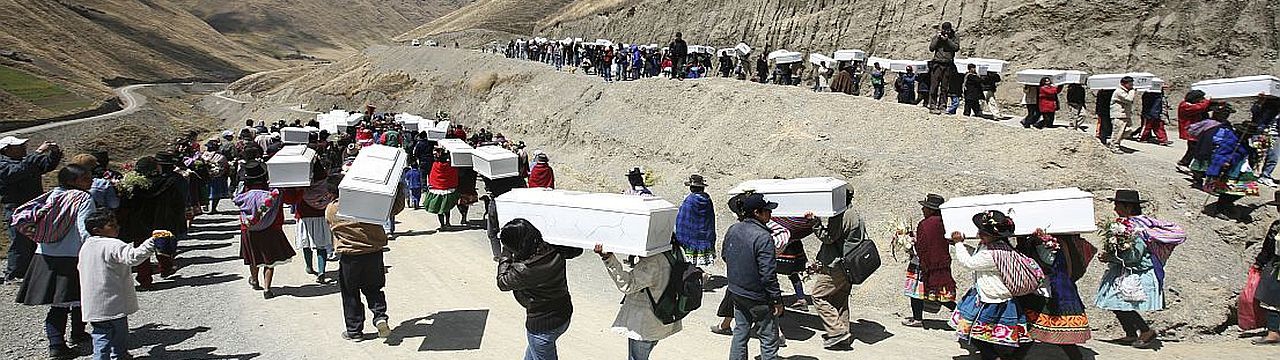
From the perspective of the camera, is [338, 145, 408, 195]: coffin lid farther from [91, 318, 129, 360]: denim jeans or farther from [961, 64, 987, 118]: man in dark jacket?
[961, 64, 987, 118]: man in dark jacket

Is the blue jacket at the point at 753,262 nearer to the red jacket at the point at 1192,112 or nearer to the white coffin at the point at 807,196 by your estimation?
the white coffin at the point at 807,196

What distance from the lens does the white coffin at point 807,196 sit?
6.95 m

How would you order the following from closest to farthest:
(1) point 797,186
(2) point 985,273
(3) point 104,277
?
(2) point 985,273
(3) point 104,277
(1) point 797,186

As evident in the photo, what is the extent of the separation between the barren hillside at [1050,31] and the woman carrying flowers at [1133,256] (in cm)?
1327

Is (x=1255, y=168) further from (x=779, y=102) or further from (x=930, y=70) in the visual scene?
(x=779, y=102)

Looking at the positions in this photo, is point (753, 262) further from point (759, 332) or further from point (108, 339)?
point (108, 339)

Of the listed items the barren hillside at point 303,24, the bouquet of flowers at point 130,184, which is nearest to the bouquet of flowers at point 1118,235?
the bouquet of flowers at point 130,184

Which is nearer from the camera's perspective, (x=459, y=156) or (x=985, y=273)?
(x=985, y=273)

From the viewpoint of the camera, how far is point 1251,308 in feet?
23.4

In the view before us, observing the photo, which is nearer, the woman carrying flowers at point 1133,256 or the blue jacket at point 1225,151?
the woman carrying flowers at point 1133,256

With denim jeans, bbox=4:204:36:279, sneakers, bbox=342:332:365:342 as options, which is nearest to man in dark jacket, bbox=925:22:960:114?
sneakers, bbox=342:332:365:342

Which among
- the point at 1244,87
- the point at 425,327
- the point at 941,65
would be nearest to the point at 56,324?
the point at 425,327

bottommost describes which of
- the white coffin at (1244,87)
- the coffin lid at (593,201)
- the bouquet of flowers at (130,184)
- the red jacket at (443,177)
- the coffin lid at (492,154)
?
the red jacket at (443,177)

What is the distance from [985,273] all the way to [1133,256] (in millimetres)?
1895
